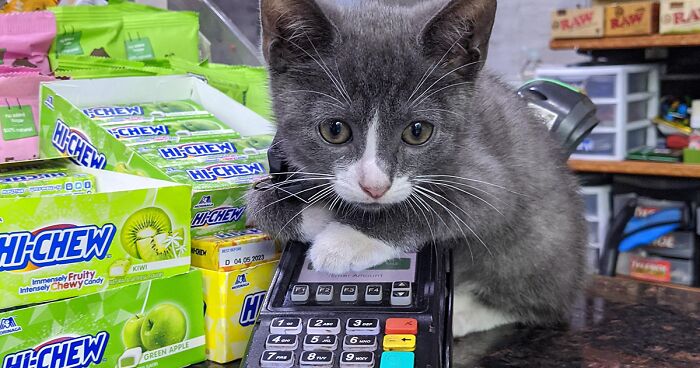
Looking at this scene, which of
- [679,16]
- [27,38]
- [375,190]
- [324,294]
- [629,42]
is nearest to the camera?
[324,294]

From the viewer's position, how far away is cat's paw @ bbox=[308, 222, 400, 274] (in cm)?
78

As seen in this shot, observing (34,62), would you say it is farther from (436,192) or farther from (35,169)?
(436,192)

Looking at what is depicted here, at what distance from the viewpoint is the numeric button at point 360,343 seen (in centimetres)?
65

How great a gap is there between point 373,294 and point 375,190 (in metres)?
0.15

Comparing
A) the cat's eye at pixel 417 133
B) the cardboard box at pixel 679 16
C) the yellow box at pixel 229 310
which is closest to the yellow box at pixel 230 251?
the yellow box at pixel 229 310

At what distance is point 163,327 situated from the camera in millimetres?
676

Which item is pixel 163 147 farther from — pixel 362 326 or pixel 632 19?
pixel 632 19

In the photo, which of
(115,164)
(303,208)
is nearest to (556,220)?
(303,208)

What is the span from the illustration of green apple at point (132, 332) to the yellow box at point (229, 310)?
0.25 ft

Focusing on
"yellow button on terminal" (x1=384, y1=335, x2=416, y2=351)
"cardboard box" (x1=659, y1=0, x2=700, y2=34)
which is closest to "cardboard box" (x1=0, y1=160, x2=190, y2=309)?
"yellow button on terminal" (x1=384, y1=335, x2=416, y2=351)

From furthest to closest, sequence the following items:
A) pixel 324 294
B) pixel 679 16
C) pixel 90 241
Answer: pixel 679 16, pixel 324 294, pixel 90 241

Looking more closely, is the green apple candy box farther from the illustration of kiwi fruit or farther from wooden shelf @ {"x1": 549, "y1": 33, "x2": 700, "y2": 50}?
wooden shelf @ {"x1": 549, "y1": 33, "x2": 700, "y2": 50}

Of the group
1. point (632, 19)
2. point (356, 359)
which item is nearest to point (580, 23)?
point (632, 19)

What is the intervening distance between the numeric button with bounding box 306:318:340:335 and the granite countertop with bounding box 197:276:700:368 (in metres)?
0.10
